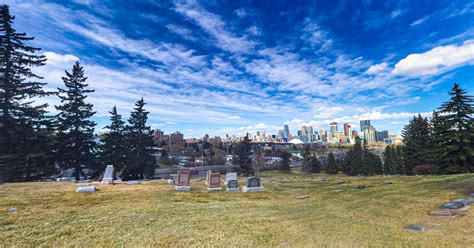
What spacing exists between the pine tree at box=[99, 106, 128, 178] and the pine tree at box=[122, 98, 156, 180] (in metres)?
0.60

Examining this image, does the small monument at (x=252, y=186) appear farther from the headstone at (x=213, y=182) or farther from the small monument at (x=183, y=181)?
the small monument at (x=183, y=181)

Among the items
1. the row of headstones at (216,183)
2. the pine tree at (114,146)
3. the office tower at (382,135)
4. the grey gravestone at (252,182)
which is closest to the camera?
the row of headstones at (216,183)

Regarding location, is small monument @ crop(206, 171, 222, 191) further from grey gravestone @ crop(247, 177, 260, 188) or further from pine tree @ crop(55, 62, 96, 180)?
pine tree @ crop(55, 62, 96, 180)

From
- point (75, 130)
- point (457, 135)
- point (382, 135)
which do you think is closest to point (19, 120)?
point (75, 130)

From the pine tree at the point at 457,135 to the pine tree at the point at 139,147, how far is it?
32.3 metres

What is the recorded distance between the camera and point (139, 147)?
1096 inches

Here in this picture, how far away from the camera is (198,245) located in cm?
→ 511

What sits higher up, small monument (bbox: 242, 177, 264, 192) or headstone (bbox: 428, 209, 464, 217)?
headstone (bbox: 428, 209, 464, 217)

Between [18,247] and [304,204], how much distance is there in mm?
9558

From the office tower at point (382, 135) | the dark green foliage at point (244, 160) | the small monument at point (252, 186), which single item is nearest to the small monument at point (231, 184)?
the small monument at point (252, 186)

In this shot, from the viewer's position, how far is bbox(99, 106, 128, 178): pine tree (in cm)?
2545

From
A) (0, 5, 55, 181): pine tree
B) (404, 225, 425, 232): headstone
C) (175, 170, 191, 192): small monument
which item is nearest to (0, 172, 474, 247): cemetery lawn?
(404, 225, 425, 232): headstone

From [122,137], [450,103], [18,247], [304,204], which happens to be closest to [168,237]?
[18,247]

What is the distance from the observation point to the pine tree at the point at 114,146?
2545 cm
